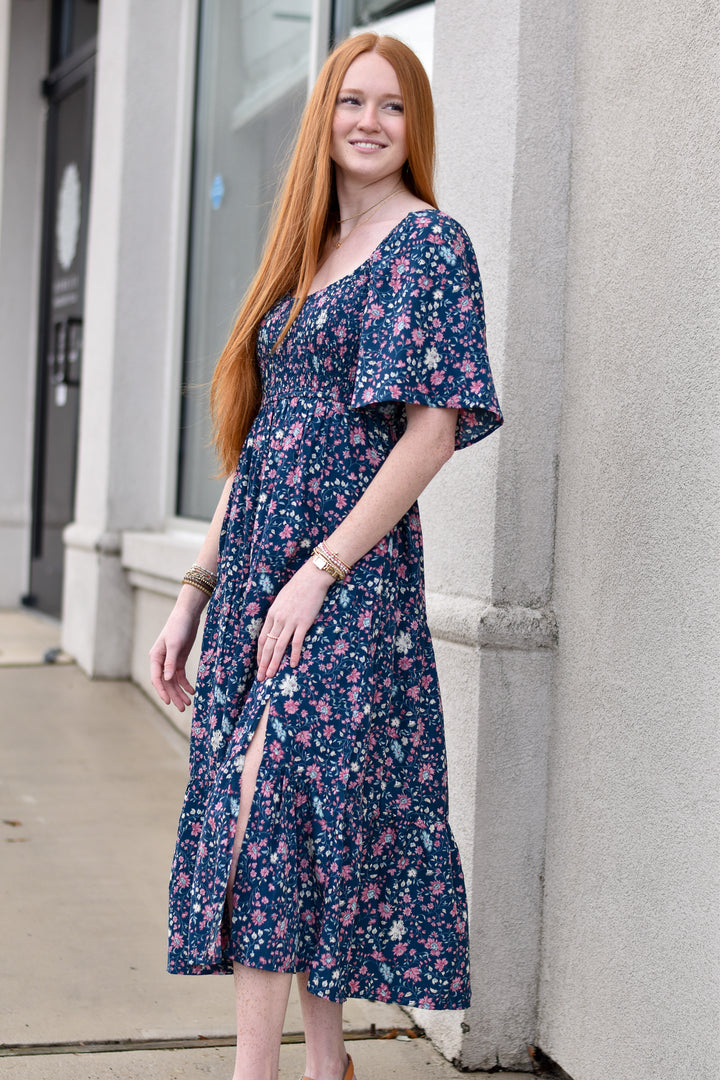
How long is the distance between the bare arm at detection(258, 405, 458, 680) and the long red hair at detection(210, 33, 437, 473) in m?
0.30

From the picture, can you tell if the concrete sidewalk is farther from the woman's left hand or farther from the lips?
the lips

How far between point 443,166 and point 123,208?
3779mm

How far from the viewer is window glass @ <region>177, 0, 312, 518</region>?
16.8ft

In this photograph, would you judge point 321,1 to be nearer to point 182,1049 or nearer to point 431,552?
point 431,552

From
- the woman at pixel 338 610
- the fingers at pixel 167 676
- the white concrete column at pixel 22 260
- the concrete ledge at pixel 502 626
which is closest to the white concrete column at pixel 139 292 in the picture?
the white concrete column at pixel 22 260

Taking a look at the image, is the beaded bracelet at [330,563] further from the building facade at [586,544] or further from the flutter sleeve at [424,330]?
the building facade at [586,544]

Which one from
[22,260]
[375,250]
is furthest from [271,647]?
[22,260]

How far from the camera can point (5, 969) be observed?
274cm

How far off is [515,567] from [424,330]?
73 cm

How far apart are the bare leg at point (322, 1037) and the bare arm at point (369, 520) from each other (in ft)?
1.95

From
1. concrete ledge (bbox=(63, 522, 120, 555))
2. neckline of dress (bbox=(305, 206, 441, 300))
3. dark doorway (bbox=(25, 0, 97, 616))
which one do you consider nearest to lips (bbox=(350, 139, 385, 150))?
neckline of dress (bbox=(305, 206, 441, 300))

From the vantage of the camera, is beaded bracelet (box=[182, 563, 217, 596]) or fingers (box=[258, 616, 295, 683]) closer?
fingers (box=[258, 616, 295, 683])

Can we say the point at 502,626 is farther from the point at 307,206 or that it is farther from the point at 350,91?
the point at 350,91

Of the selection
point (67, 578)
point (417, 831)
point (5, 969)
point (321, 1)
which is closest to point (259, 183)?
point (321, 1)
